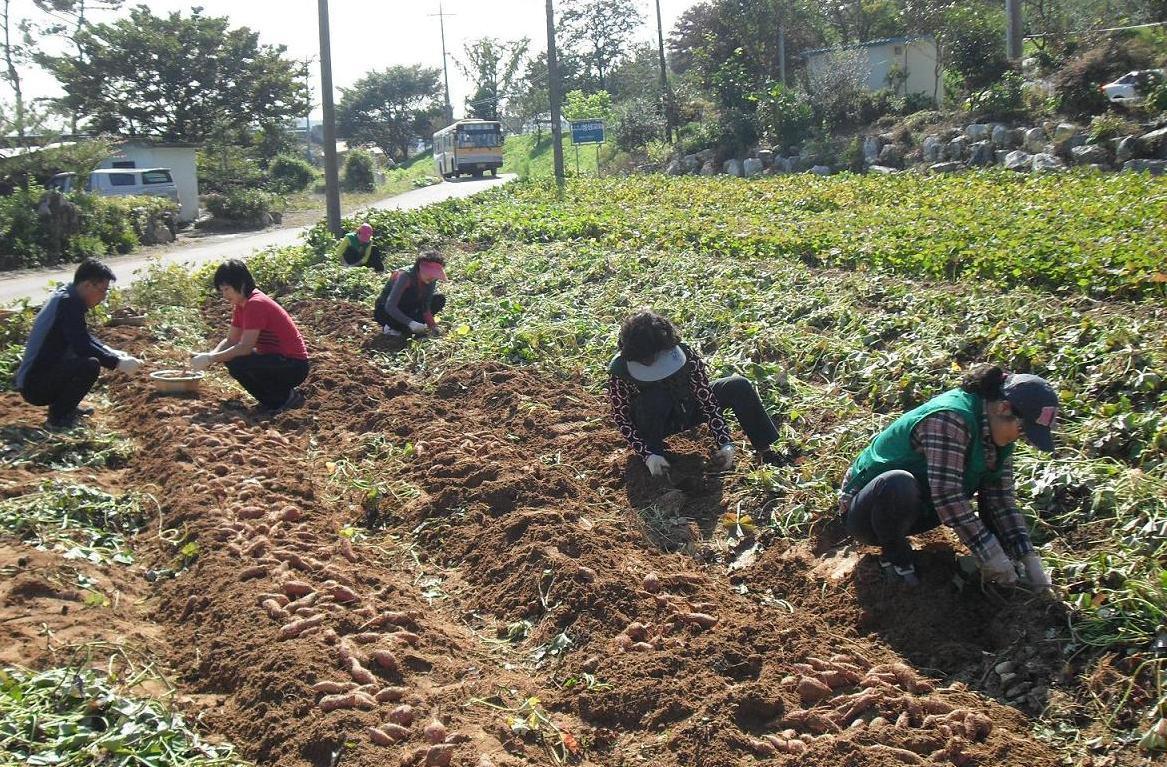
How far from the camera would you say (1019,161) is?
17.5m

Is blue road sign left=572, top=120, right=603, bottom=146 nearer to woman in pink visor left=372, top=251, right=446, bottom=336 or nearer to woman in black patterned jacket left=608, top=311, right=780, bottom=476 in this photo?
woman in pink visor left=372, top=251, right=446, bottom=336

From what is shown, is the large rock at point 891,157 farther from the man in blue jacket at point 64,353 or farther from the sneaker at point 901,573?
the sneaker at point 901,573

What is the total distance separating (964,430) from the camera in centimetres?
384

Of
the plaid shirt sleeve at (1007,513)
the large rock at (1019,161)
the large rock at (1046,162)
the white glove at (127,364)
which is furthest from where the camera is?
the large rock at (1019,161)

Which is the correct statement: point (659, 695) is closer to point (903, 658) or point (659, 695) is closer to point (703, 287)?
point (903, 658)

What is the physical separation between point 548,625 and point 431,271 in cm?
535

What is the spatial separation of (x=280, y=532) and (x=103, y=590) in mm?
882

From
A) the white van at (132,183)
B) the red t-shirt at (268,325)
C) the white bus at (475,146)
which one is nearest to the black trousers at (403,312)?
the red t-shirt at (268,325)

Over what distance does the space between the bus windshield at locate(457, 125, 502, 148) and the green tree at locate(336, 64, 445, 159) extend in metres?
26.0

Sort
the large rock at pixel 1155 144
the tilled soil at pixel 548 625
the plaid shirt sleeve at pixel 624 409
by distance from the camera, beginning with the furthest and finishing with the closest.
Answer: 1. the large rock at pixel 1155 144
2. the plaid shirt sleeve at pixel 624 409
3. the tilled soil at pixel 548 625

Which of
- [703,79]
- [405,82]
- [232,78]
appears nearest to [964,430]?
[703,79]

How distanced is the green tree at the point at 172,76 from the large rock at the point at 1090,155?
29.4 m

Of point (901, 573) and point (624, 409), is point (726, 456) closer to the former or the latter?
point (624, 409)

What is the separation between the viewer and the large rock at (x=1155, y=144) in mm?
15148
